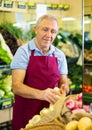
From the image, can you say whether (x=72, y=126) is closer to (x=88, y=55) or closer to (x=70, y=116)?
(x=70, y=116)

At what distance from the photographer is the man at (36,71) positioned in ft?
7.16

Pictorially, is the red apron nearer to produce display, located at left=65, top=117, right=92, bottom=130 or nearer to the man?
the man

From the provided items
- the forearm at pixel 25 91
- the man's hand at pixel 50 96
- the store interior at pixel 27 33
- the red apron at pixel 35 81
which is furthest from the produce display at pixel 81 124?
the store interior at pixel 27 33

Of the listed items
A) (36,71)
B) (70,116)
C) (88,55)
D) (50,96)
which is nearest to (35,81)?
(36,71)

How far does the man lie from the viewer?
2184 mm

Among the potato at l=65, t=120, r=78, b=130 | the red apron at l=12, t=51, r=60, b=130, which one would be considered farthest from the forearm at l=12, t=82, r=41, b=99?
the potato at l=65, t=120, r=78, b=130

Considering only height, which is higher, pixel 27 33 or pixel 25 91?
pixel 27 33

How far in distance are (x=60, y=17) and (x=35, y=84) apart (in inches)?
88.8

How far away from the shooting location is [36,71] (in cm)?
232

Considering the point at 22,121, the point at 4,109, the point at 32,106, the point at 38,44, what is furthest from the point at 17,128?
the point at 4,109

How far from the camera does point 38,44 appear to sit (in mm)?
2297

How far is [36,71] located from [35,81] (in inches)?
3.4

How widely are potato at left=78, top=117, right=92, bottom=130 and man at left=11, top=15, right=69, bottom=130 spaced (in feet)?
2.31

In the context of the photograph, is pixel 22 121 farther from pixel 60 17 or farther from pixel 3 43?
pixel 60 17
